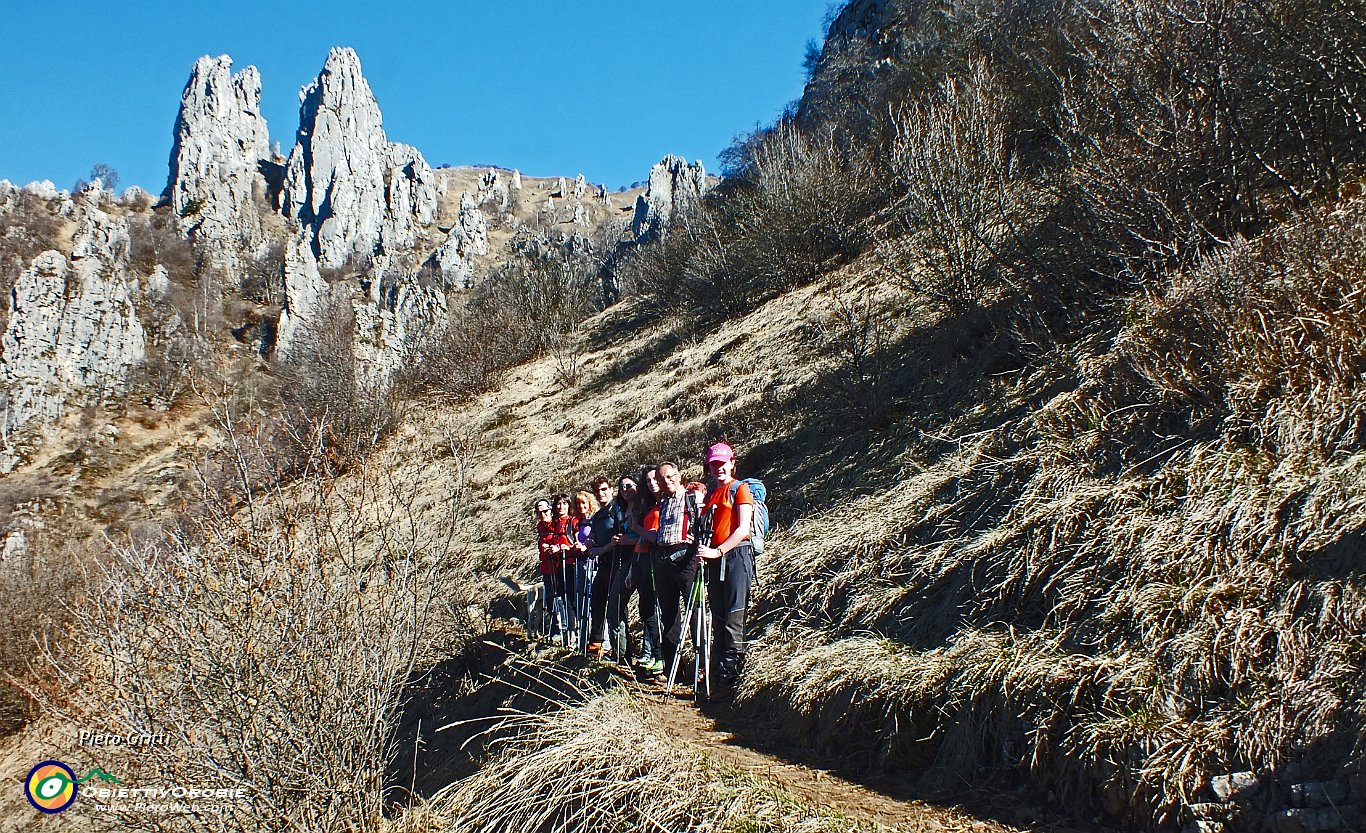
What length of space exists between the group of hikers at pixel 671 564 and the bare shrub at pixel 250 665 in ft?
6.34

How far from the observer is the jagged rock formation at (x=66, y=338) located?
39.6m

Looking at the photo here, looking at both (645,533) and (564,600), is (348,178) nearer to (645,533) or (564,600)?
(564,600)

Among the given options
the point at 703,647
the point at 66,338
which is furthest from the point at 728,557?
the point at 66,338

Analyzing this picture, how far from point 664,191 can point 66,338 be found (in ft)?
119

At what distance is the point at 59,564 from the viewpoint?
568 inches

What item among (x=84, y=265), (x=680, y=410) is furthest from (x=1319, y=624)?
(x=84, y=265)

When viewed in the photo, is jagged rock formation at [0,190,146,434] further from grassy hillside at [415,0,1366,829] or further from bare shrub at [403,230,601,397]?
grassy hillside at [415,0,1366,829]

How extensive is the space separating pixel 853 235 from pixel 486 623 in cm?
1039

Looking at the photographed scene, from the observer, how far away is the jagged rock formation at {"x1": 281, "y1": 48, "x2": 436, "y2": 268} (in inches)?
2717

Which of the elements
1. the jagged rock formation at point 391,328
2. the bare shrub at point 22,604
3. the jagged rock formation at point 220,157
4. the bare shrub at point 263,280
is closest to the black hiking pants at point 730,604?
the bare shrub at point 22,604

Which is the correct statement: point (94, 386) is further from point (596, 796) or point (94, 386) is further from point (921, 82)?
point (596, 796)

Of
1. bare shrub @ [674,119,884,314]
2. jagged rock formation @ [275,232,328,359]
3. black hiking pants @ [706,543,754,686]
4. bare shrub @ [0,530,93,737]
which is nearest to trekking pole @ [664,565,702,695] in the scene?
black hiking pants @ [706,543,754,686]

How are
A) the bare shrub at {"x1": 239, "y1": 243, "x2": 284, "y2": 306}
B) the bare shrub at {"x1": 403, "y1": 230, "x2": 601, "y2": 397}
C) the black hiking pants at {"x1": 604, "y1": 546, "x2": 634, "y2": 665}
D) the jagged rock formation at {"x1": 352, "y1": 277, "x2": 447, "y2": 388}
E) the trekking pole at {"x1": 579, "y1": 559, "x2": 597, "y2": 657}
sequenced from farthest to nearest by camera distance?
the bare shrub at {"x1": 239, "y1": 243, "x2": 284, "y2": 306} < the jagged rock formation at {"x1": 352, "y1": 277, "x2": 447, "y2": 388} < the bare shrub at {"x1": 403, "y1": 230, "x2": 601, "y2": 397} < the trekking pole at {"x1": 579, "y1": 559, "x2": 597, "y2": 657} < the black hiking pants at {"x1": 604, "y1": 546, "x2": 634, "y2": 665}

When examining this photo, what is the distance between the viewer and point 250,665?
3.68 metres
